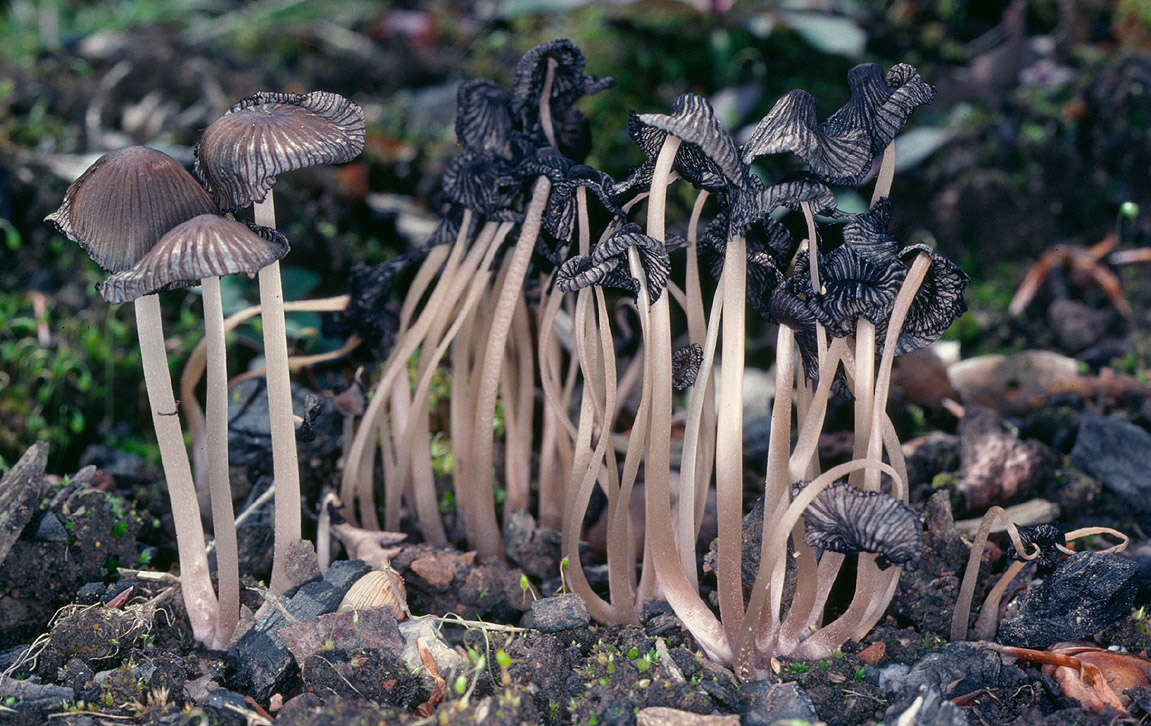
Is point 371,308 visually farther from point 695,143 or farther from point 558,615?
point 695,143

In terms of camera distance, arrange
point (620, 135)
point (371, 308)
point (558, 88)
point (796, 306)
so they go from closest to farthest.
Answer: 1. point (796, 306)
2. point (558, 88)
3. point (371, 308)
4. point (620, 135)

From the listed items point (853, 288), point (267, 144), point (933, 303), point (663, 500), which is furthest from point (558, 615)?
point (267, 144)

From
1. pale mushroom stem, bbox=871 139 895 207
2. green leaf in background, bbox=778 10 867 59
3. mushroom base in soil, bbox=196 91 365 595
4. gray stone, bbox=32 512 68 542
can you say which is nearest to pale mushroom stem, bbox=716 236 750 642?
pale mushroom stem, bbox=871 139 895 207

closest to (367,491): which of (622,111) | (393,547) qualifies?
(393,547)

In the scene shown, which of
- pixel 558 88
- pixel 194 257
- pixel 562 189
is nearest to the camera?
pixel 194 257

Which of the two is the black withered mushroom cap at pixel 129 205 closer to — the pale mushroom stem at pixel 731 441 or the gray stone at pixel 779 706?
the pale mushroom stem at pixel 731 441

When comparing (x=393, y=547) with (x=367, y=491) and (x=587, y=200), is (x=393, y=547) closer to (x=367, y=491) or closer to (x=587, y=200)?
(x=367, y=491)

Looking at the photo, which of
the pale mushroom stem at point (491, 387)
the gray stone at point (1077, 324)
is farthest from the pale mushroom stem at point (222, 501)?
the gray stone at point (1077, 324)
